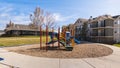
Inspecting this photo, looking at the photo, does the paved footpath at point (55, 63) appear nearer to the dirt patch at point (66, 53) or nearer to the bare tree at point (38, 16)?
the dirt patch at point (66, 53)

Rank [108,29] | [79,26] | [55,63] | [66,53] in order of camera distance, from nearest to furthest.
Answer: [55,63], [66,53], [108,29], [79,26]

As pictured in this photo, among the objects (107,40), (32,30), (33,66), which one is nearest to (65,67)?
(33,66)

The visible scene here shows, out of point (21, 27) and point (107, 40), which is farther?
point (21, 27)

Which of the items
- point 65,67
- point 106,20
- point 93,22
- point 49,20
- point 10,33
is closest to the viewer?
point 65,67

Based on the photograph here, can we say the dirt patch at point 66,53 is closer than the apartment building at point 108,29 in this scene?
Yes

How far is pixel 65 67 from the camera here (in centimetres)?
899

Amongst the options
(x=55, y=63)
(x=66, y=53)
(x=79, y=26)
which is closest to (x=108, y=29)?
(x=79, y=26)

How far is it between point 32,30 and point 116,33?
3414cm

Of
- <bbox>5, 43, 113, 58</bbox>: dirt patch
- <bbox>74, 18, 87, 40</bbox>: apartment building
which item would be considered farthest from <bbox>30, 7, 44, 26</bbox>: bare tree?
<bbox>5, 43, 113, 58</bbox>: dirt patch

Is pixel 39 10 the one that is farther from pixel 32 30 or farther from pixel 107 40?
pixel 107 40

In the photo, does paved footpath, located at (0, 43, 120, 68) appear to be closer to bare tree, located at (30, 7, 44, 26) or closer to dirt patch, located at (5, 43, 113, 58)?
dirt patch, located at (5, 43, 113, 58)

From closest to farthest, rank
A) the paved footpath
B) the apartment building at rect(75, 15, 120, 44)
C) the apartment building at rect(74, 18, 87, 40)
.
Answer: the paved footpath → the apartment building at rect(75, 15, 120, 44) → the apartment building at rect(74, 18, 87, 40)

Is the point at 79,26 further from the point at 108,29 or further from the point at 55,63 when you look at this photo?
the point at 55,63

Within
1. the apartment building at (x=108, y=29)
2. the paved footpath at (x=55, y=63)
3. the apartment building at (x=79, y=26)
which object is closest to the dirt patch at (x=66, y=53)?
the paved footpath at (x=55, y=63)
